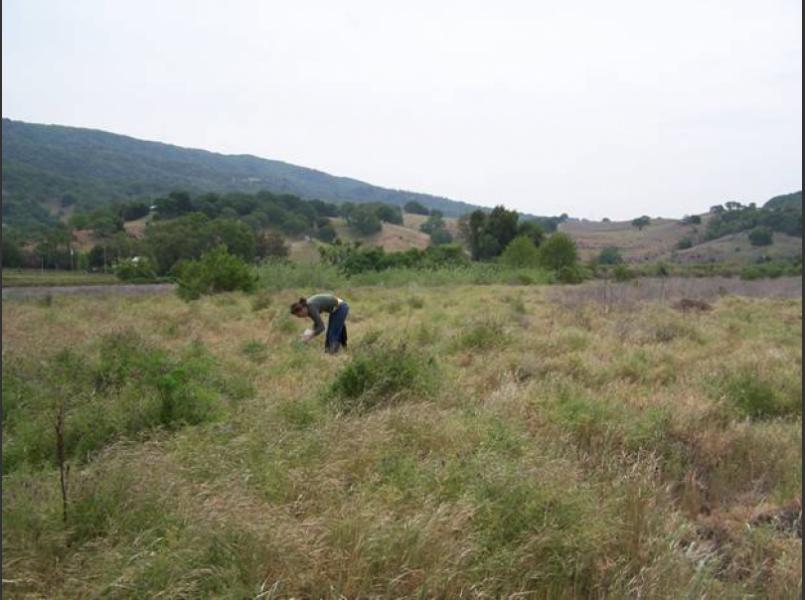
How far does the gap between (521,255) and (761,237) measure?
43.8 metres

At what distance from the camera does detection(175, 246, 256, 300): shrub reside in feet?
77.5

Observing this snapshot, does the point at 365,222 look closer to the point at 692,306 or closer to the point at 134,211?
the point at 134,211

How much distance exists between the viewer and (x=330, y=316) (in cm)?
928

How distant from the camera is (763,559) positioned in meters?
3.23

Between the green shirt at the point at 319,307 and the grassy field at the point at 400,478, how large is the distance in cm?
125

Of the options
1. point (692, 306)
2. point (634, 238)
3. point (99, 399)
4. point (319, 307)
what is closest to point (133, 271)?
point (692, 306)

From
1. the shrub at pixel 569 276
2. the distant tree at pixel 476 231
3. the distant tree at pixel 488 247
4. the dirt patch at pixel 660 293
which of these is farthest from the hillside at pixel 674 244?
the dirt patch at pixel 660 293

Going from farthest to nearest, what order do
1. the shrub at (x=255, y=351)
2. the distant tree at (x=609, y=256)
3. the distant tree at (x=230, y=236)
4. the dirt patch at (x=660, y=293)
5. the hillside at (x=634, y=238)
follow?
the hillside at (x=634, y=238), the distant tree at (x=609, y=256), the distant tree at (x=230, y=236), the dirt patch at (x=660, y=293), the shrub at (x=255, y=351)

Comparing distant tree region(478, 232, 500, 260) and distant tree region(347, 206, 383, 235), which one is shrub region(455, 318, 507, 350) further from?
distant tree region(347, 206, 383, 235)

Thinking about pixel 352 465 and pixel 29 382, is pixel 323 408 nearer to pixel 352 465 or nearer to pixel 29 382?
pixel 352 465

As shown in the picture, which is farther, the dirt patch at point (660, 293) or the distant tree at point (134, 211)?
the distant tree at point (134, 211)

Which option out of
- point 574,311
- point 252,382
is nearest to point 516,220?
point 574,311

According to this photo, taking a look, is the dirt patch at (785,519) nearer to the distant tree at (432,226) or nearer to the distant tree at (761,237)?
the distant tree at (761,237)

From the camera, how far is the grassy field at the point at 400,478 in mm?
2623
